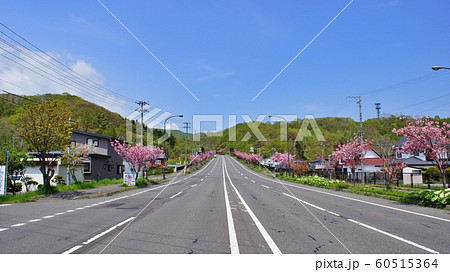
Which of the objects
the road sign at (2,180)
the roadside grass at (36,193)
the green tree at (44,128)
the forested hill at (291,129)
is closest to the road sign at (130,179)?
the roadside grass at (36,193)

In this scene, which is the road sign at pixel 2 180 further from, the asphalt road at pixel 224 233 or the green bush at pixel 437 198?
the green bush at pixel 437 198

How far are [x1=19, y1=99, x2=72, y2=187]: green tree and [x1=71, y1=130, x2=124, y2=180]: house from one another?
17.0 metres

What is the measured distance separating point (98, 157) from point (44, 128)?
22.0 metres

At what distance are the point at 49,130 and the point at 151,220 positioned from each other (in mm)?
12887

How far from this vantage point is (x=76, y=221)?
9680mm

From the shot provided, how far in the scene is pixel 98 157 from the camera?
130ft

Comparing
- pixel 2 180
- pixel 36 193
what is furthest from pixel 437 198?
pixel 2 180

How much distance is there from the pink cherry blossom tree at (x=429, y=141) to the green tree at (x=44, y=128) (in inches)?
770

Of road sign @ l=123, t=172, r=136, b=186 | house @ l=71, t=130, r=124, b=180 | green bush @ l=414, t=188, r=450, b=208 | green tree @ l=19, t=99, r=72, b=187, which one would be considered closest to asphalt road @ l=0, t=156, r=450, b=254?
green bush @ l=414, t=188, r=450, b=208

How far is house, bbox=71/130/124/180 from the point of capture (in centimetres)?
3772

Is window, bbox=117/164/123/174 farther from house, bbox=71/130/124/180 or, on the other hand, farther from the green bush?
the green bush

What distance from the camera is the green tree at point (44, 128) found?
18.6m

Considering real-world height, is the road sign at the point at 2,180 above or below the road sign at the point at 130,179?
above

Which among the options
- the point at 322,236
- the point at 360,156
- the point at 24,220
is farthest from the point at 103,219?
the point at 360,156
